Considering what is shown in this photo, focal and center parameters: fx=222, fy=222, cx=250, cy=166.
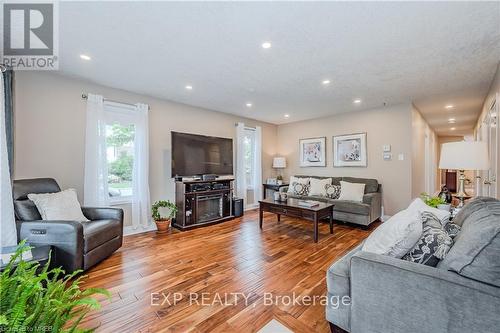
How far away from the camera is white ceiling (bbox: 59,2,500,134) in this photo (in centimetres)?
179

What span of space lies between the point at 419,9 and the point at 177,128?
3.88 metres

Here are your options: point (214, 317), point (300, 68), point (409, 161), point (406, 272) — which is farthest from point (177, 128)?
point (409, 161)

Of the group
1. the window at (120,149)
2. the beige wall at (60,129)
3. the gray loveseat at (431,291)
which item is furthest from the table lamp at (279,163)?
the gray loveseat at (431,291)

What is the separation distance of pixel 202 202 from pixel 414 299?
362 centimetres

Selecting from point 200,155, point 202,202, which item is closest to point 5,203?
point 202,202

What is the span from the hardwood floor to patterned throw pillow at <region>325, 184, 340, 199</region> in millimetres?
1001

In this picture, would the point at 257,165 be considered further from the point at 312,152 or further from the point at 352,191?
the point at 352,191

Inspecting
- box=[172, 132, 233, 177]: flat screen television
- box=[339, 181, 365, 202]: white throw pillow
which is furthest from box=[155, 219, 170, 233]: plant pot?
box=[339, 181, 365, 202]: white throw pillow

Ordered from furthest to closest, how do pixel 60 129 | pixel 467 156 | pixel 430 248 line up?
pixel 60 129 < pixel 467 156 < pixel 430 248

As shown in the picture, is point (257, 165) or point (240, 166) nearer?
point (240, 166)

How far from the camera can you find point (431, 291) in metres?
1.15

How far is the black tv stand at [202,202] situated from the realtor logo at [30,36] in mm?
2453

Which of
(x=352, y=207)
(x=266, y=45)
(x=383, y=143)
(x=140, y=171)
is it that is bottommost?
(x=352, y=207)

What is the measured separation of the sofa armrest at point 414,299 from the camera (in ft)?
3.48
